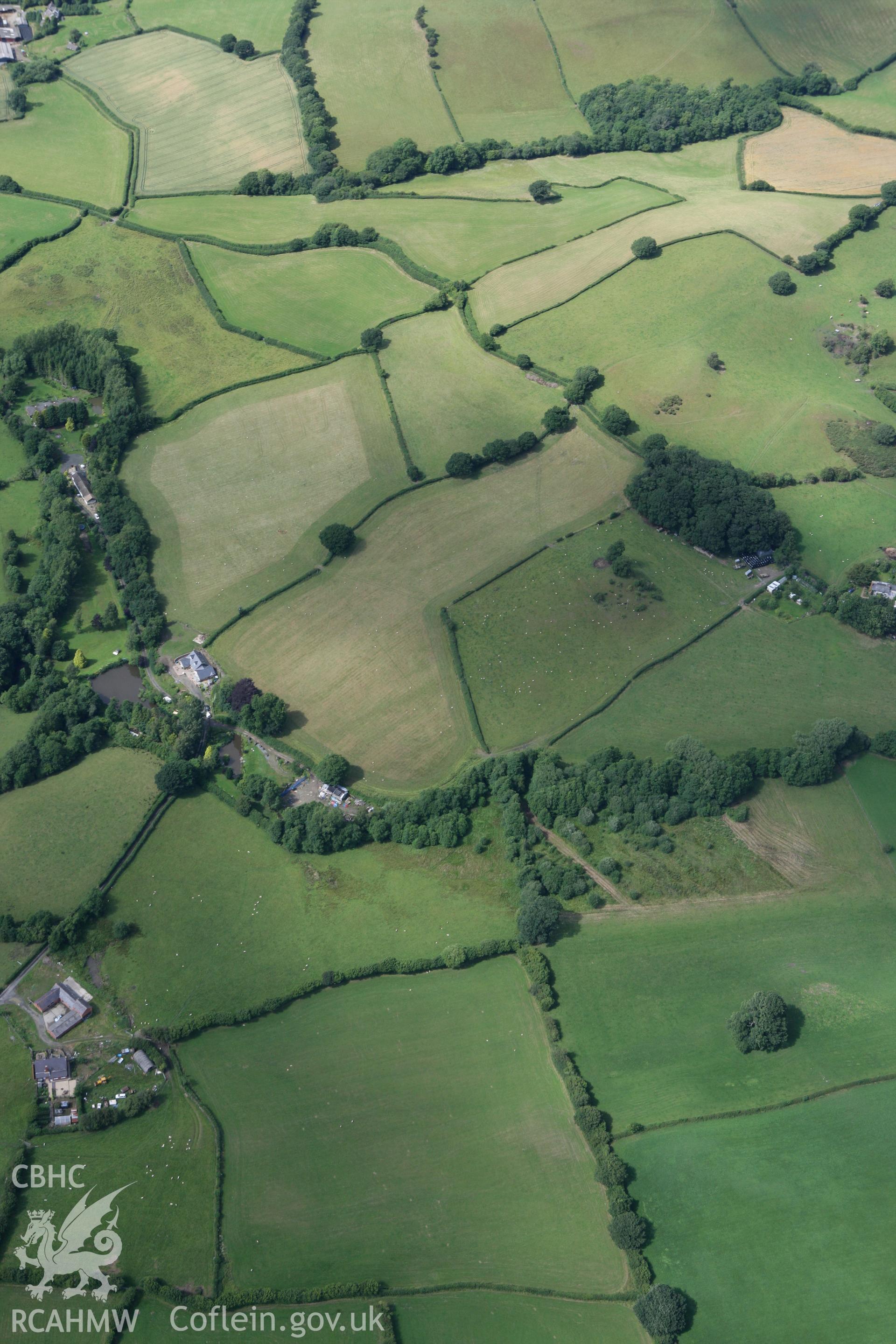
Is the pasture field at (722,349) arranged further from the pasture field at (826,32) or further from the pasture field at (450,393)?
the pasture field at (826,32)

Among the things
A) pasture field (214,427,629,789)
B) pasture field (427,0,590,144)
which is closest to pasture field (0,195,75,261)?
pasture field (427,0,590,144)

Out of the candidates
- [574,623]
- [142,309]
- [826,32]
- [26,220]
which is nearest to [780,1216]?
[574,623]

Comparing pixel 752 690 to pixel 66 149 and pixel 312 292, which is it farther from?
pixel 66 149

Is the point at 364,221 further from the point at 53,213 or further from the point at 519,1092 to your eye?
the point at 519,1092

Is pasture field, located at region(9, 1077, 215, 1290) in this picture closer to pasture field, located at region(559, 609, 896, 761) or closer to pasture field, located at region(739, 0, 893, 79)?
pasture field, located at region(559, 609, 896, 761)

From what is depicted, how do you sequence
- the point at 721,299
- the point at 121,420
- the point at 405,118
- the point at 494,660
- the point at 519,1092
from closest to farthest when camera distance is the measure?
1. the point at 519,1092
2. the point at 494,660
3. the point at 121,420
4. the point at 721,299
5. the point at 405,118

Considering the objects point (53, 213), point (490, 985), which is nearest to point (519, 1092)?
point (490, 985)

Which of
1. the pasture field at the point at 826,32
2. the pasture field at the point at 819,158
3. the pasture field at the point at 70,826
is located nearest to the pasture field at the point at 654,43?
the pasture field at the point at 826,32
